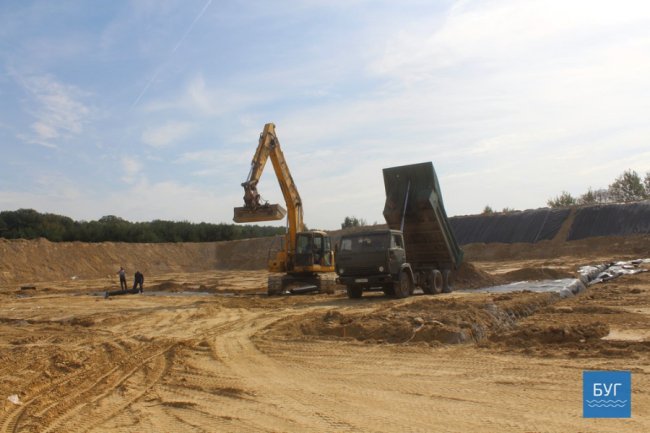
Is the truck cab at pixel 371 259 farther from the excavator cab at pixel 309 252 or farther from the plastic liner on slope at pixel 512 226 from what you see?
the plastic liner on slope at pixel 512 226

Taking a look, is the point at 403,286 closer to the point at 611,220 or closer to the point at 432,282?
the point at 432,282

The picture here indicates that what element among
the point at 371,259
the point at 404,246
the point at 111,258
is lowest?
the point at 111,258

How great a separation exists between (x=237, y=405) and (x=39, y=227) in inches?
2308

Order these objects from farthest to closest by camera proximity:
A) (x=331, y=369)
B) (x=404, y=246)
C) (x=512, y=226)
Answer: (x=512, y=226) < (x=404, y=246) < (x=331, y=369)

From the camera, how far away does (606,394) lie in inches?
222

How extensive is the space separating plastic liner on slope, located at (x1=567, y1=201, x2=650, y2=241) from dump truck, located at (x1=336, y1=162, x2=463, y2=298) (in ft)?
81.2

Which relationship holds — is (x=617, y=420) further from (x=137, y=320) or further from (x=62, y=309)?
(x=62, y=309)

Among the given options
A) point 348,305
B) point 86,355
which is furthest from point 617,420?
point 348,305

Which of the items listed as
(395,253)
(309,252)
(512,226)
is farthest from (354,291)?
(512,226)

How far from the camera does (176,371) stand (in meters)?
7.75

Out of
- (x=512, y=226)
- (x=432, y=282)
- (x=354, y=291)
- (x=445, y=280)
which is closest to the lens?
(x=354, y=291)

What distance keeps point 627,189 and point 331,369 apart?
59419 millimetres

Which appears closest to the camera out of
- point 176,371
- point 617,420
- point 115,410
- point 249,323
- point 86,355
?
point 617,420

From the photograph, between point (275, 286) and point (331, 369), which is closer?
point (331, 369)
